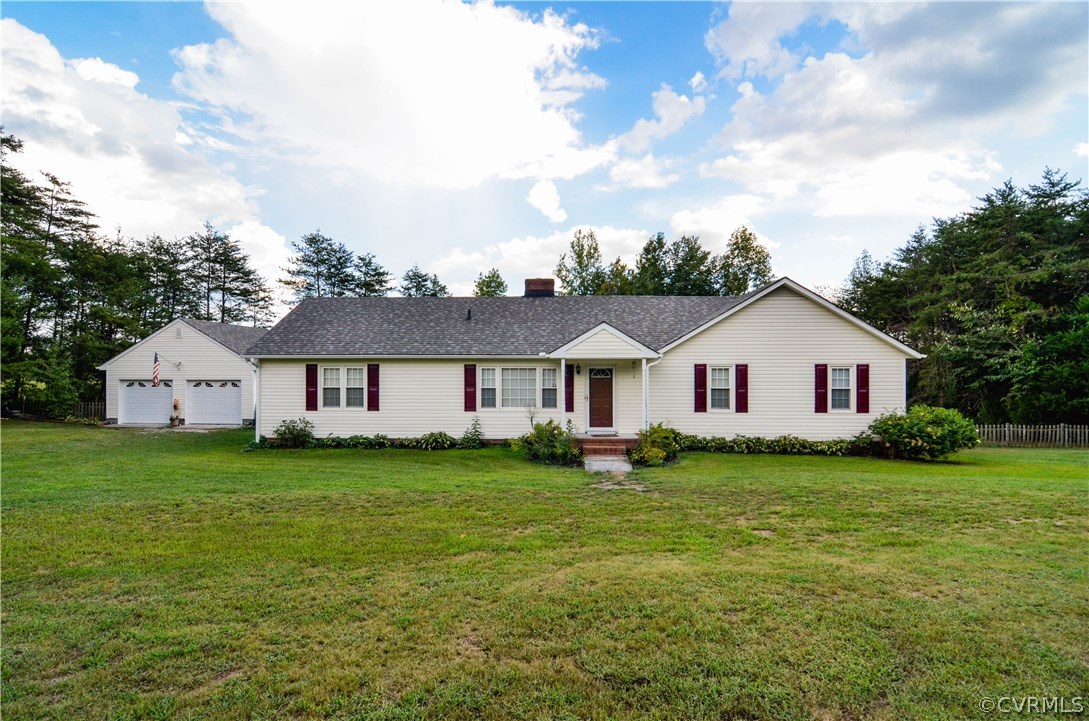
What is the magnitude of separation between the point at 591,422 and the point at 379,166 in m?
12.1

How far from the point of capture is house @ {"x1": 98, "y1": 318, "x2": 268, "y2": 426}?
23.7 meters

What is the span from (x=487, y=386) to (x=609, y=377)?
4128 millimetres

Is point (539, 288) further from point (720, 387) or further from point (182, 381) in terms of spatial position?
point (182, 381)

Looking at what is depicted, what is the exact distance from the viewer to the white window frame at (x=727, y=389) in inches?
615

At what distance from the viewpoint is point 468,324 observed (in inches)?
696

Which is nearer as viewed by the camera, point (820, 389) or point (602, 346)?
point (602, 346)

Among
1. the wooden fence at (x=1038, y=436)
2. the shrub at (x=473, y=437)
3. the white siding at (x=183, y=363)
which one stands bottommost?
the wooden fence at (x=1038, y=436)

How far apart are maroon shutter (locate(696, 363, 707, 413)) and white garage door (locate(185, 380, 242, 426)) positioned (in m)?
21.8

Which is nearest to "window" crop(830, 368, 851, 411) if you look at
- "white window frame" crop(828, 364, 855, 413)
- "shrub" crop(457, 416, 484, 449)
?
"white window frame" crop(828, 364, 855, 413)

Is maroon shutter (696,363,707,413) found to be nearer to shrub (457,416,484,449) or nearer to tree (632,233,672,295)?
shrub (457,416,484,449)

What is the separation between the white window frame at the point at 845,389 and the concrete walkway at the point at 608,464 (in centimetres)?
728

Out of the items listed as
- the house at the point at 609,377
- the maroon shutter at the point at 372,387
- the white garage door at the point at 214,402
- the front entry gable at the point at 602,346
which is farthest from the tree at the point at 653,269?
the white garage door at the point at 214,402

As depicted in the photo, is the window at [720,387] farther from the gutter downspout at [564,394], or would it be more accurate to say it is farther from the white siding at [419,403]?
the gutter downspout at [564,394]

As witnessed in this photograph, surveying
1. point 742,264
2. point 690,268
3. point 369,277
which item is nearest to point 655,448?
point 690,268
